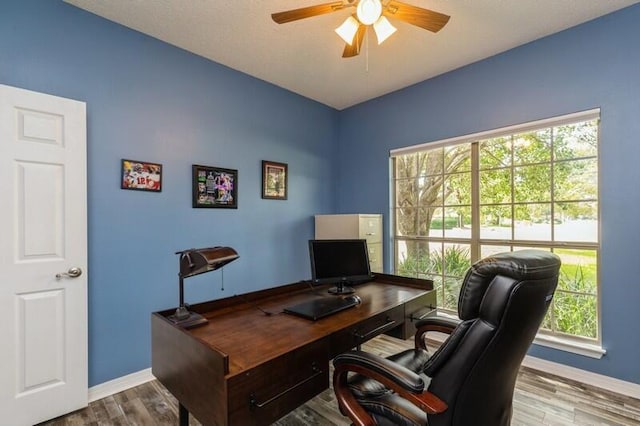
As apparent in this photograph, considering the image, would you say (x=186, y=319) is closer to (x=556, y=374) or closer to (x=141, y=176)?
(x=141, y=176)

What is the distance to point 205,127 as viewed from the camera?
2.77 metres

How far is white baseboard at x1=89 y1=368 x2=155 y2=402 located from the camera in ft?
7.02

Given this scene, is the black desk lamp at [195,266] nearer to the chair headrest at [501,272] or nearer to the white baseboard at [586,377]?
the chair headrest at [501,272]

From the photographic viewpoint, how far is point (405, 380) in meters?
1.07

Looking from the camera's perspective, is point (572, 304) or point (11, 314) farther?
point (572, 304)

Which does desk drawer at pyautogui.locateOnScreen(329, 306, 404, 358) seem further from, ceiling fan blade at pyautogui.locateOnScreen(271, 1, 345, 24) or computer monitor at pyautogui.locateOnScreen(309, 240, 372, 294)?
ceiling fan blade at pyautogui.locateOnScreen(271, 1, 345, 24)

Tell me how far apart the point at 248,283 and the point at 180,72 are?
2070 mm

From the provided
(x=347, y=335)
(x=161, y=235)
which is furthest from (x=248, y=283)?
(x=347, y=335)

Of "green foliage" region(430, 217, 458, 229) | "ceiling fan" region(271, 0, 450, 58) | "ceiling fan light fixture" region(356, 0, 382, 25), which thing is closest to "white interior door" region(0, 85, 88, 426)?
"ceiling fan" region(271, 0, 450, 58)

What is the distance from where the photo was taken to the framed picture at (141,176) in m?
2.31

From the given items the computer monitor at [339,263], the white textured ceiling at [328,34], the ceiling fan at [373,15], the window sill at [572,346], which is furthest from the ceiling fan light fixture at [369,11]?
the window sill at [572,346]

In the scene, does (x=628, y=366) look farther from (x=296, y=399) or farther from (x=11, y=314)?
(x=11, y=314)

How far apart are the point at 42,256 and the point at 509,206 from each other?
11.9ft

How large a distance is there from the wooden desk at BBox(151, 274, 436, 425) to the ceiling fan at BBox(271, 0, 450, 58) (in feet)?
5.46
